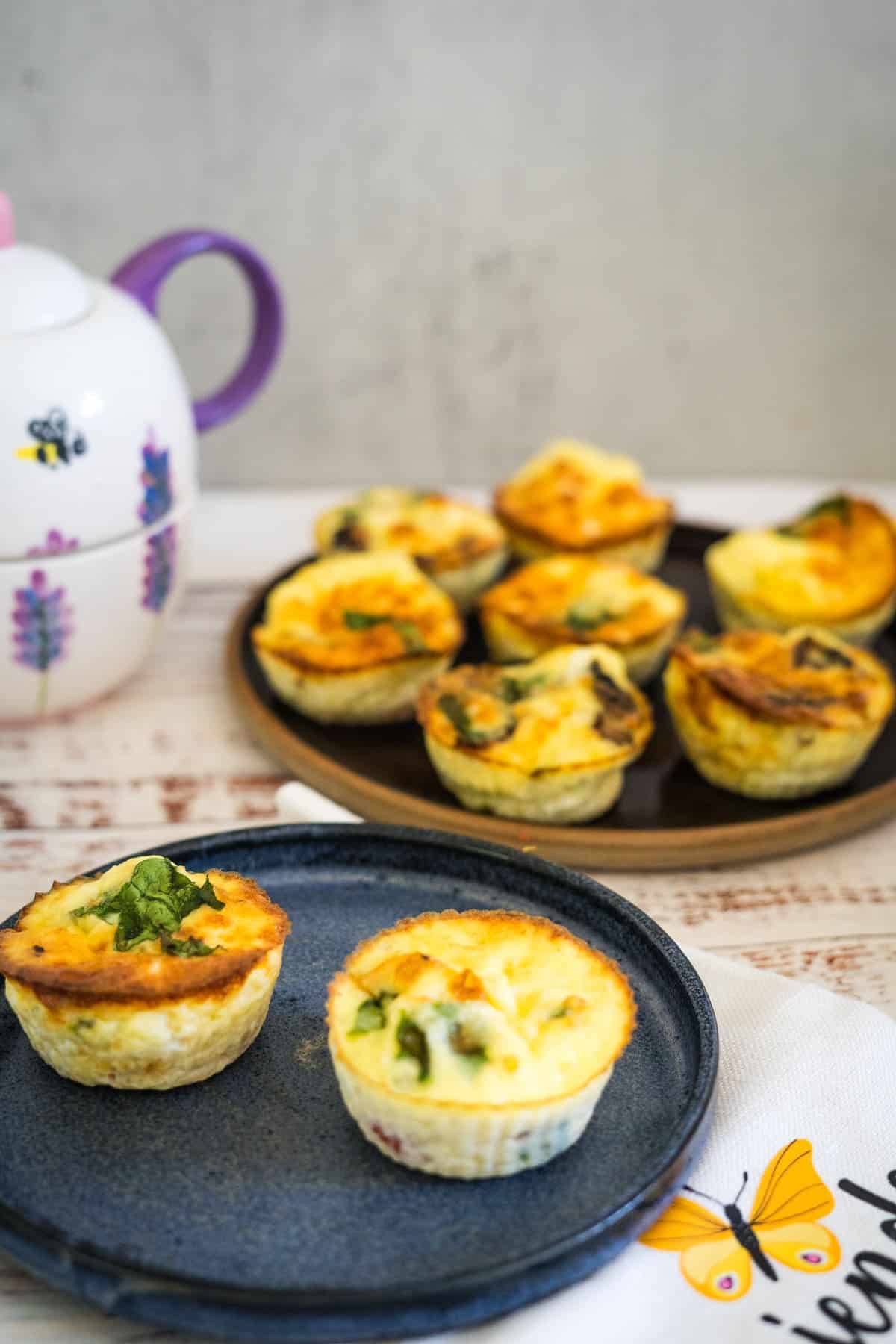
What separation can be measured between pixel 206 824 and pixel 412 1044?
0.96 m

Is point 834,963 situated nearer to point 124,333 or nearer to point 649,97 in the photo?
point 124,333

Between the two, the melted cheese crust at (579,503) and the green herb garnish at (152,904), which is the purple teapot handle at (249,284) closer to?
the melted cheese crust at (579,503)

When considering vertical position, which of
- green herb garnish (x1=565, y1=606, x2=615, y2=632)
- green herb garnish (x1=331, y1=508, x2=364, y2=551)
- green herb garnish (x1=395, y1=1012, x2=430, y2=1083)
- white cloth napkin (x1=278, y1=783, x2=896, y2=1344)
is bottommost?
green herb garnish (x1=331, y1=508, x2=364, y2=551)

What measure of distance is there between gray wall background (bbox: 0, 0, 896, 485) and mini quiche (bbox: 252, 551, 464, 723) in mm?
1525

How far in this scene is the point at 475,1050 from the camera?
1448 mm

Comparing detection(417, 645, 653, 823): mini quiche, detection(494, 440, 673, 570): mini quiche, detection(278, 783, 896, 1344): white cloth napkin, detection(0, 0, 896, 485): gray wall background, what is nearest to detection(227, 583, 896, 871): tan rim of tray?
detection(417, 645, 653, 823): mini quiche

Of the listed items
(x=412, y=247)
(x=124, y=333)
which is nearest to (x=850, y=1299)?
(x=124, y=333)

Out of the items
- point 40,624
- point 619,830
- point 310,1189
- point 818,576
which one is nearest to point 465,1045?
point 310,1189

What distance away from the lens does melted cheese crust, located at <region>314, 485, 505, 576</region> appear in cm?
281

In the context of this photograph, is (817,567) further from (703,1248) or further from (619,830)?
(703,1248)

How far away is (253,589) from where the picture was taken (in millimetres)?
3109

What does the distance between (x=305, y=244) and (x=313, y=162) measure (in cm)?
21

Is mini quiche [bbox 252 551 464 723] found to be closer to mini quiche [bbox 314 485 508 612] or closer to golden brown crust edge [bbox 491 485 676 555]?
mini quiche [bbox 314 485 508 612]

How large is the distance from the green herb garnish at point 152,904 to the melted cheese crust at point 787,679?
933 millimetres
